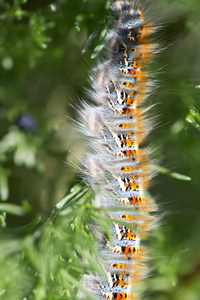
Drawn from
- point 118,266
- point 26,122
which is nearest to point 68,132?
point 26,122

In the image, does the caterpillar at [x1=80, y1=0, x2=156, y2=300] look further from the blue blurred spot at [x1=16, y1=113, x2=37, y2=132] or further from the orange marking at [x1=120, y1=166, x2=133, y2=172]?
the blue blurred spot at [x1=16, y1=113, x2=37, y2=132]

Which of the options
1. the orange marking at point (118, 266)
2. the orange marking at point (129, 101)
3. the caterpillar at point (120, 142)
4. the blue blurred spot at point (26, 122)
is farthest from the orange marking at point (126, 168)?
the blue blurred spot at point (26, 122)

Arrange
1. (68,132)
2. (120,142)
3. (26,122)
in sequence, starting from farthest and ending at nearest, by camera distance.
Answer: (68,132) → (26,122) → (120,142)

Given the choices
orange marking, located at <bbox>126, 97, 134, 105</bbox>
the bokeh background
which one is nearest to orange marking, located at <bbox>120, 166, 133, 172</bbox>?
the bokeh background

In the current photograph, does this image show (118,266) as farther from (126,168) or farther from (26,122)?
(26,122)

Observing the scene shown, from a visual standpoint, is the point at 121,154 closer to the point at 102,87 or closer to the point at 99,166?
the point at 99,166

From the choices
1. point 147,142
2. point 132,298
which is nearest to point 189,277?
point 132,298

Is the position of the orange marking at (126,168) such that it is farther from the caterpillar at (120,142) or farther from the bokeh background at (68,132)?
the bokeh background at (68,132)
